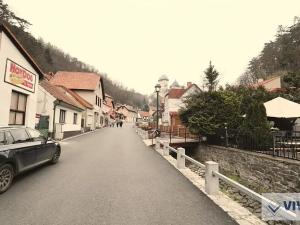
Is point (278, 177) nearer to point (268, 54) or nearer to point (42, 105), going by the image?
point (42, 105)

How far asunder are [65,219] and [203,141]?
14572mm

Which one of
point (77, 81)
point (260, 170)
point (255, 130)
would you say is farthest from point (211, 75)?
point (260, 170)

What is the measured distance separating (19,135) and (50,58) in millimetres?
63838

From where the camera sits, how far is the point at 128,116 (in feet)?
420

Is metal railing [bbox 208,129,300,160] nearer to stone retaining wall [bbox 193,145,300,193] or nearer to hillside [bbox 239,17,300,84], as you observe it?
stone retaining wall [bbox 193,145,300,193]

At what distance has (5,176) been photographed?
625 cm

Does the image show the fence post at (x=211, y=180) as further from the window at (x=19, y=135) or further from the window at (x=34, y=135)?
the window at (x=34, y=135)

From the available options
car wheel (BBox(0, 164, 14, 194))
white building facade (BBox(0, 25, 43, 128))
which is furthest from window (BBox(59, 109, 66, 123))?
car wheel (BBox(0, 164, 14, 194))

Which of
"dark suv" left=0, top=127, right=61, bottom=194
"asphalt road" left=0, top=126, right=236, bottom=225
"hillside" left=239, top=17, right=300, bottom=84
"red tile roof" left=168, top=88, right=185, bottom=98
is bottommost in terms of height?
"asphalt road" left=0, top=126, right=236, bottom=225

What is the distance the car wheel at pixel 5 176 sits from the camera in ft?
20.0

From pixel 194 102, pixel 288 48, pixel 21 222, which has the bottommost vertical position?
pixel 21 222


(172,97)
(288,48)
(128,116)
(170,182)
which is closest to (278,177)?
(170,182)

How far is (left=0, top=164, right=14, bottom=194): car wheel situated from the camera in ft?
20.0

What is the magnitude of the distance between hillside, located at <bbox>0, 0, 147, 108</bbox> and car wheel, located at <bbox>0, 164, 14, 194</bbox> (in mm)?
15057
